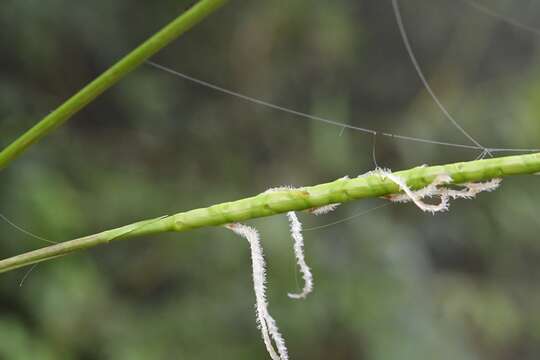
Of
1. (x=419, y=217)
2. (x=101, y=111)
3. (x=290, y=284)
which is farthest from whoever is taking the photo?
(x=419, y=217)

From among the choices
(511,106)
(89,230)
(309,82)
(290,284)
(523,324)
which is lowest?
(523,324)

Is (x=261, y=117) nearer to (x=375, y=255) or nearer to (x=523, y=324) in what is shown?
(x=375, y=255)

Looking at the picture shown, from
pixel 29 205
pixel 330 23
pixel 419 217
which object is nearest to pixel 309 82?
pixel 330 23

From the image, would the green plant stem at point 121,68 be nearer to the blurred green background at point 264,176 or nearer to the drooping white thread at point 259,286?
the drooping white thread at point 259,286

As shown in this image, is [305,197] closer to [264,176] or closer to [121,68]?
[121,68]

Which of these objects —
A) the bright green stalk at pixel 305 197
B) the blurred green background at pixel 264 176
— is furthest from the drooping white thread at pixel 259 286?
the blurred green background at pixel 264 176

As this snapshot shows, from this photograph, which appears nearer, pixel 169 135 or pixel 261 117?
pixel 169 135
